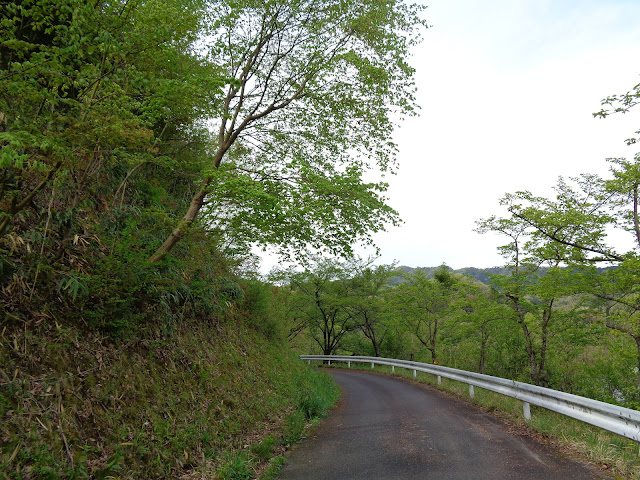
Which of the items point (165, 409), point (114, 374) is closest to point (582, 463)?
point (165, 409)

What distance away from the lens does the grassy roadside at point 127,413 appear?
353 centimetres

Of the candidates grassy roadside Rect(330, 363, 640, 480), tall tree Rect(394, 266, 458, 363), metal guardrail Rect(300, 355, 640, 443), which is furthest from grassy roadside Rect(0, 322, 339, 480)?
tall tree Rect(394, 266, 458, 363)

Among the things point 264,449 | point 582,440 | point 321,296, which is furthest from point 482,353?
point 264,449

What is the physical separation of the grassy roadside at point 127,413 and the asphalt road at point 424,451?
2.27 feet

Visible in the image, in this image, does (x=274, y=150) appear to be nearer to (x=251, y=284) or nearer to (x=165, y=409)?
(x=251, y=284)

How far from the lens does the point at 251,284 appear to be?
12.8 m

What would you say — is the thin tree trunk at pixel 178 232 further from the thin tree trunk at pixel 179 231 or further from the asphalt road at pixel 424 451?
the asphalt road at pixel 424 451

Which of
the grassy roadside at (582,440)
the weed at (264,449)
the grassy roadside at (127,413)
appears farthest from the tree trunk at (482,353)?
the weed at (264,449)

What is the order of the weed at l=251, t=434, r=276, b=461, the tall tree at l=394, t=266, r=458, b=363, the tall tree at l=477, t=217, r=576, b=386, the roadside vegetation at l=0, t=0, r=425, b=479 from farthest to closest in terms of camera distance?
the tall tree at l=394, t=266, r=458, b=363 < the tall tree at l=477, t=217, r=576, b=386 < the weed at l=251, t=434, r=276, b=461 < the roadside vegetation at l=0, t=0, r=425, b=479

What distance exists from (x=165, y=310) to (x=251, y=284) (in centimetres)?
634

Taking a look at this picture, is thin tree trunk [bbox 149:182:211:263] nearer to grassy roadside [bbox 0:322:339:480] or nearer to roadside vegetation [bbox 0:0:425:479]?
roadside vegetation [bbox 0:0:425:479]

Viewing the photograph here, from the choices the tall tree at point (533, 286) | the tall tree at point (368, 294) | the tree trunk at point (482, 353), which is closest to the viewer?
the tall tree at point (533, 286)

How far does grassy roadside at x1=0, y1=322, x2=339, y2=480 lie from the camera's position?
3531 mm

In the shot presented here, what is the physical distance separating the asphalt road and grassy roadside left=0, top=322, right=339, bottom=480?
0.69m
